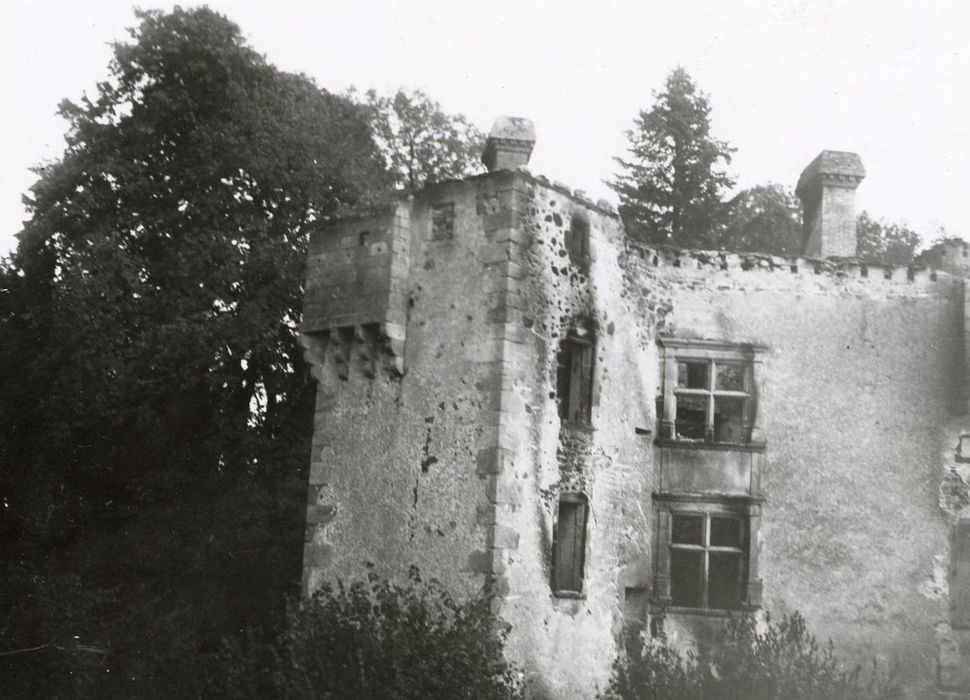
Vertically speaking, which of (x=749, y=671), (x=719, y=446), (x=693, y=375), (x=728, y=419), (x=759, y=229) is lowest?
(x=749, y=671)

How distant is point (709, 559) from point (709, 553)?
0.12m

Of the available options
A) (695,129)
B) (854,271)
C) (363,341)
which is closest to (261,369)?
(363,341)

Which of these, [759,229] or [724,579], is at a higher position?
[759,229]

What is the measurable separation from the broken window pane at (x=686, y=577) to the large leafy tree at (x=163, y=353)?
25.7 feet

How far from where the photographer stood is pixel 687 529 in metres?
15.9

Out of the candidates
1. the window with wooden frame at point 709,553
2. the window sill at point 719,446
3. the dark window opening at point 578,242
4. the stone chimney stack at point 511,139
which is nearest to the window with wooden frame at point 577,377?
the dark window opening at point 578,242

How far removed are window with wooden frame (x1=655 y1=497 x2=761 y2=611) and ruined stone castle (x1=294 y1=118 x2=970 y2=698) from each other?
0.12ft

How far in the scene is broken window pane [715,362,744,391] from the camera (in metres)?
16.3

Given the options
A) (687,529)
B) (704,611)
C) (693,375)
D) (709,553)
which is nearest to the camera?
(704,611)

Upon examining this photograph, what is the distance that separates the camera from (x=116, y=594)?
68.7 feet

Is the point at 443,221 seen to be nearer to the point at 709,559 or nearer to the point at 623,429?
the point at 623,429

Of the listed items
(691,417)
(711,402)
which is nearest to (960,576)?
(711,402)

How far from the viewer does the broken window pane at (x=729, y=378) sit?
53.6 ft

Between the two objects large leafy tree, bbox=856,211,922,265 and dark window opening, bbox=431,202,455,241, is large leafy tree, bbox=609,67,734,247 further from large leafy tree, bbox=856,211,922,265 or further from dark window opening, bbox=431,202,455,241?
dark window opening, bbox=431,202,455,241
